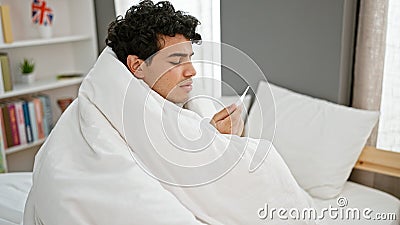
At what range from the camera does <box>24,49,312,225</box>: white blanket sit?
3.49 feet

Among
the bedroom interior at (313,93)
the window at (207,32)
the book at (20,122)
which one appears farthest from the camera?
the book at (20,122)

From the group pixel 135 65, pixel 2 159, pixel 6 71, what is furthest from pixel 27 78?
pixel 135 65

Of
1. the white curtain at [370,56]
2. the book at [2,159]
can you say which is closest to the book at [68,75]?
the book at [2,159]

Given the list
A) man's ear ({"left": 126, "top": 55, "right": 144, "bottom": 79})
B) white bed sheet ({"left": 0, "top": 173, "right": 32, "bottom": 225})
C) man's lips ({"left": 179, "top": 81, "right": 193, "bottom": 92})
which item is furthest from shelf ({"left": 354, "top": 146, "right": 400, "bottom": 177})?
white bed sheet ({"left": 0, "top": 173, "right": 32, "bottom": 225})

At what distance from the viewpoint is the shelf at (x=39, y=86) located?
2.54 m

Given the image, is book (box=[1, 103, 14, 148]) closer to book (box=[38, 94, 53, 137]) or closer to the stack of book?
the stack of book

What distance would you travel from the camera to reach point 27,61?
2758mm

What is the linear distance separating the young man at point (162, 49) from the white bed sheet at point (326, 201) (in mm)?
725

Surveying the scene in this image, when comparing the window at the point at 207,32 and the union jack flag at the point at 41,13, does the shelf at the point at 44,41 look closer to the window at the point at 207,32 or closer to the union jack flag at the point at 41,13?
the union jack flag at the point at 41,13

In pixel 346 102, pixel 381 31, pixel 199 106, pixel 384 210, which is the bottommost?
pixel 384 210

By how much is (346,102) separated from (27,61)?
2.00 m

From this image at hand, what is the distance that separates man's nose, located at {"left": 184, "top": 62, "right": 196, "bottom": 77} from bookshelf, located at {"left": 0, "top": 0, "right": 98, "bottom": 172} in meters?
1.76

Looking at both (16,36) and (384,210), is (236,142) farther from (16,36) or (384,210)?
(16,36)

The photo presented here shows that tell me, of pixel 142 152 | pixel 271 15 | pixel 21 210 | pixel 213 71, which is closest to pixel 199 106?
pixel 213 71
